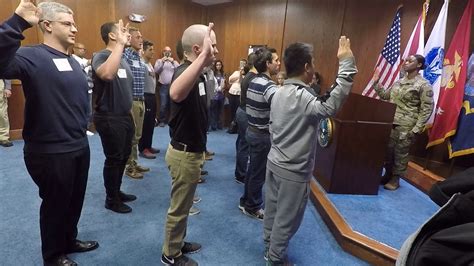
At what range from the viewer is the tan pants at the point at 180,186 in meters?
1.58

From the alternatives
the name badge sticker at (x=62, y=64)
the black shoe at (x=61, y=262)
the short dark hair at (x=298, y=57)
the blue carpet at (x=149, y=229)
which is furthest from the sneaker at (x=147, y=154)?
the short dark hair at (x=298, y=57)

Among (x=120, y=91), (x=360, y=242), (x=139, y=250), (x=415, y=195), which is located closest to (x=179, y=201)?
(x=139, y=250)

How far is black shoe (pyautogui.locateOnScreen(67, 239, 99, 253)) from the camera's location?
6.08ft

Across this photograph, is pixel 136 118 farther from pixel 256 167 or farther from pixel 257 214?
pixel 257 214

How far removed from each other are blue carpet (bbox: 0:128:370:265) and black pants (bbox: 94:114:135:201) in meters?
0.27

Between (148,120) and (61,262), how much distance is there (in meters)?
2.36

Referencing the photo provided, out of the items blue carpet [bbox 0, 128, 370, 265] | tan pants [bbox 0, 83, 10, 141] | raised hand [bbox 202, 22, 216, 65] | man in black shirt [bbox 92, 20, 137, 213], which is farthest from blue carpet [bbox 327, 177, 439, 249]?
tan pants [bbox 0, 83, 10, 141]

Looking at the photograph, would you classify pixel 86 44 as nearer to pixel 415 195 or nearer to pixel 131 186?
pixel 131 186

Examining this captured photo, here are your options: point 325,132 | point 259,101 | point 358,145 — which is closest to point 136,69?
point 259,101

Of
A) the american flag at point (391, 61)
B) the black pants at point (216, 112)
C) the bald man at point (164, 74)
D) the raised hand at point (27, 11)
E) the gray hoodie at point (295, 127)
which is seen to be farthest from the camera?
the black pants at point (216, 112)

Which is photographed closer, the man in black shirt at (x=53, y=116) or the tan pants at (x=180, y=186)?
the man in black shirt at (x=53, y=116)

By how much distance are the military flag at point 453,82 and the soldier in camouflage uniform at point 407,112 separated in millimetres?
440

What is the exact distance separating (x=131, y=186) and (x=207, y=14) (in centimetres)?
503

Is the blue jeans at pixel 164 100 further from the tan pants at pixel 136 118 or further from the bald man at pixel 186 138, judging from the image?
the bald man at pixel 186 138
